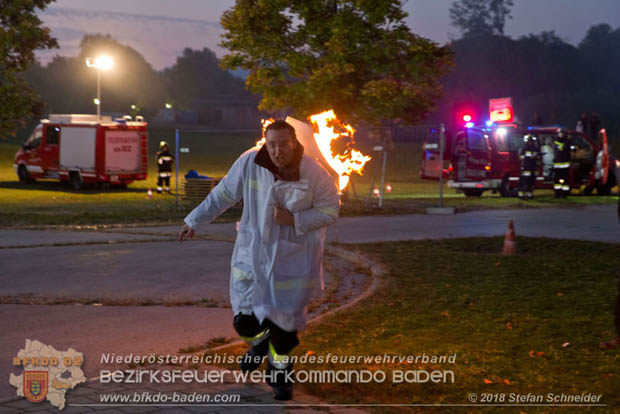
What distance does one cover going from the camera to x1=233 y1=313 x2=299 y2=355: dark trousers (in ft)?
18.1

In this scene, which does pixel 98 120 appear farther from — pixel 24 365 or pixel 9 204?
pixel 24 365

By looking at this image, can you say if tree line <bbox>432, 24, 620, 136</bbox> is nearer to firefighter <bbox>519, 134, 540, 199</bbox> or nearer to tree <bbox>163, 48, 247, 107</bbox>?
tree <bbox>163, 48, 247, 107</bbox>

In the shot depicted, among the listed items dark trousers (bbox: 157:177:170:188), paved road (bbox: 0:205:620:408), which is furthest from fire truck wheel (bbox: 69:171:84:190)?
paved road (bbox: 0:205:620:408)

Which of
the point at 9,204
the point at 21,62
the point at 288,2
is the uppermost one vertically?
the point at 288,2

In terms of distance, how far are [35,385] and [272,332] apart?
1.54m

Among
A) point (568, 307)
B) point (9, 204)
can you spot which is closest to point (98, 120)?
point (9, 204)

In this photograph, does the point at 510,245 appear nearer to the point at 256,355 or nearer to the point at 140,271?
the point at 140,271

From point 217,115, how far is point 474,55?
1317 inches

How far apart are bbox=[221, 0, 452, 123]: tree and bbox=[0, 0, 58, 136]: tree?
4339 millimetres

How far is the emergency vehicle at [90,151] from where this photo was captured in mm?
29453

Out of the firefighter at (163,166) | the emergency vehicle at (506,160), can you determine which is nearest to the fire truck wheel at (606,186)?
the emergency vehicle at (506,160)

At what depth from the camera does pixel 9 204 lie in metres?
23.2

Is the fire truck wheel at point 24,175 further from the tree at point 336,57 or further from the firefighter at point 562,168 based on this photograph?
the firefighter at point 562,168

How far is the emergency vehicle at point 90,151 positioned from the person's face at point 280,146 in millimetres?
24666
